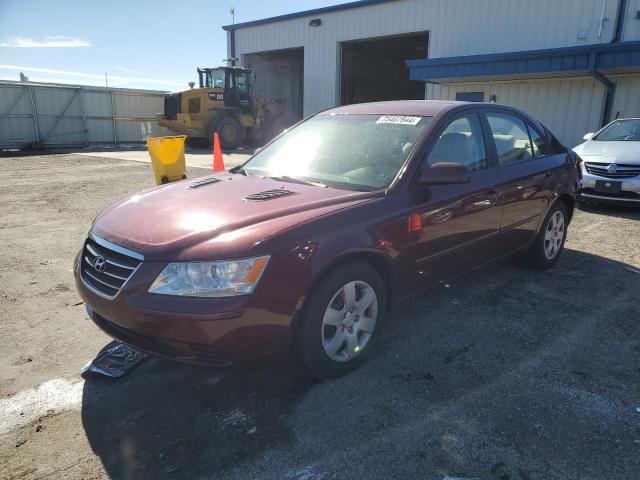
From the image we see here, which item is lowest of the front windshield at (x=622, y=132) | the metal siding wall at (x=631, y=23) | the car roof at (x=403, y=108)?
the front windshield at (x=622, y=132)

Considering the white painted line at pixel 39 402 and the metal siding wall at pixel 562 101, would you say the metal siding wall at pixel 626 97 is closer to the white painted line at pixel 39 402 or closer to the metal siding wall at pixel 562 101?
the metal siding wall at pixel 562 101

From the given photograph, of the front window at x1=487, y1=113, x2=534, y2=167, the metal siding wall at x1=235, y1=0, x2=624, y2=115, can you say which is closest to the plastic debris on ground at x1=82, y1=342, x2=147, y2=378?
the front window at x1=487, y1=113, x2=534, y2=167

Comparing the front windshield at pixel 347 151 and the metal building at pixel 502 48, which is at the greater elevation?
the metal building at pixel 502 48

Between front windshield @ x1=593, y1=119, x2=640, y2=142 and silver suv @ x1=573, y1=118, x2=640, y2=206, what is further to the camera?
front windshield @ x1=593, y1=119, x2=640, y2=142

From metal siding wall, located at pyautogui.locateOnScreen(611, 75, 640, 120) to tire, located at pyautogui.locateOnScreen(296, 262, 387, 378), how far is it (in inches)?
516

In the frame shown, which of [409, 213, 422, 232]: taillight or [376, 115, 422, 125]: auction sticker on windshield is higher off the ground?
[376, 115, 422, 125]: auction sticker on windshield

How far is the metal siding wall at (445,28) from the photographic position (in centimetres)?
1380

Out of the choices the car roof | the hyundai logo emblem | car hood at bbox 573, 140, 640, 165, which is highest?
the car roof

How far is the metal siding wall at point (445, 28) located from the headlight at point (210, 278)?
1456 cm

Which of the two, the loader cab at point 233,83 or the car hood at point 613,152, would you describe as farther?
the loader cab at point 233,83

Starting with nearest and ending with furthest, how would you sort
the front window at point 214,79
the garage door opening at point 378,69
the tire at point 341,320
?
the tire at point 341,320, the front window at point 214,79, the garage door opening at point 378,69

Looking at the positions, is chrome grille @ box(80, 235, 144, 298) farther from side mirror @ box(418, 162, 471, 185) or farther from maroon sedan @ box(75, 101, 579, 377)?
side mirror @ box(418, 162, 471, 185)

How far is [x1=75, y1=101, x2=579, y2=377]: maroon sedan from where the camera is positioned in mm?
2424

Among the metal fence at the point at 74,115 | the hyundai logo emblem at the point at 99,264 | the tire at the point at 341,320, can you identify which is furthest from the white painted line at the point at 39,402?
the metal fence at the point at 74,115
